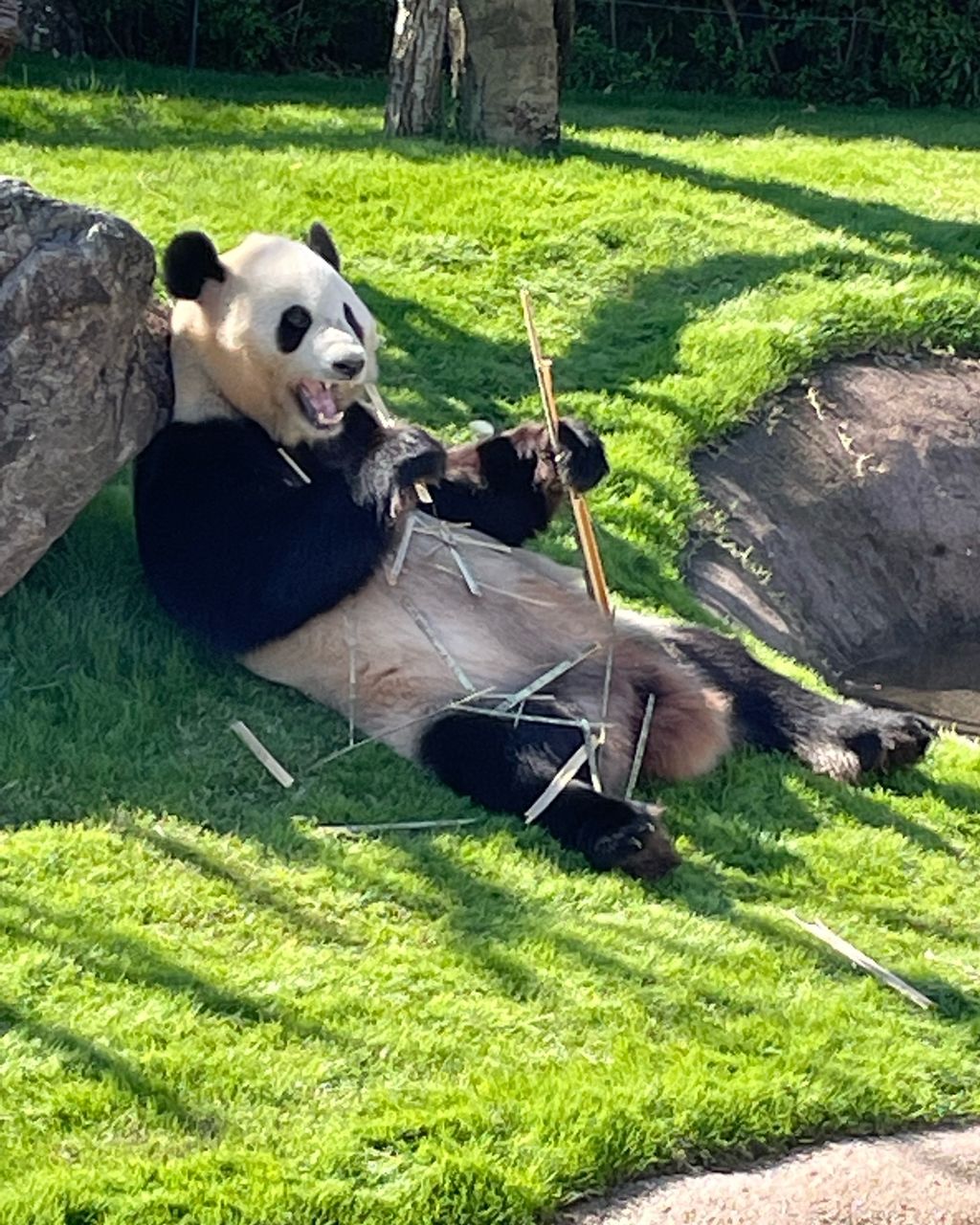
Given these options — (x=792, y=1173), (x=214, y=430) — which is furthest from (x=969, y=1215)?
(x=214, y=430)

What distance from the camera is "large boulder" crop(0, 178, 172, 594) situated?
210 inches

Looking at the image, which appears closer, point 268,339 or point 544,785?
point 544,785

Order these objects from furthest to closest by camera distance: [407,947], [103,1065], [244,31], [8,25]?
[244,31] → [8,25] → [407,947] → [103,1065]

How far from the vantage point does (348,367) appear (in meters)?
5.20

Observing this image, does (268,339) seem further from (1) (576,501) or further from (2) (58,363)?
(1) (576,501)

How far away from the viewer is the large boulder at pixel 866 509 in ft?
25.7

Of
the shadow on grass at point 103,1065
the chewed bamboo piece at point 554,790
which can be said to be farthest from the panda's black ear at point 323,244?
the shadow on grass at point 103,1065

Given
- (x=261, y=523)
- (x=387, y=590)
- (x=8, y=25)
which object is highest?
(x=8, y=25)

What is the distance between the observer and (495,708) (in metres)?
5.18

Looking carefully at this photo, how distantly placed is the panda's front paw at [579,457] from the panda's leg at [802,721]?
22.1 inches

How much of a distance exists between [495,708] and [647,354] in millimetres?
3515

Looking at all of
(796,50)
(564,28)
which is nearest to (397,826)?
(564,28)

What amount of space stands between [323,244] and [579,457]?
1133mm

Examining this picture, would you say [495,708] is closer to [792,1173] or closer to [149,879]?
[149,879]
